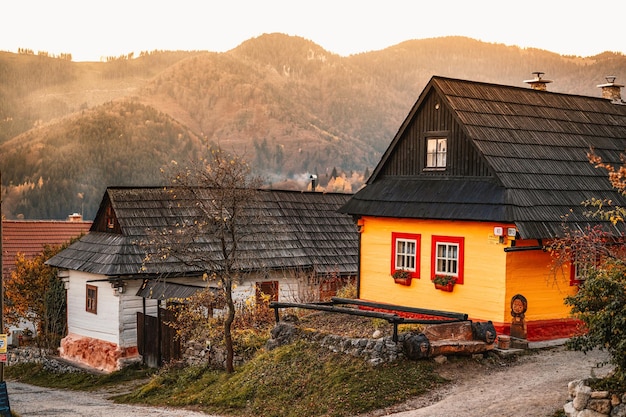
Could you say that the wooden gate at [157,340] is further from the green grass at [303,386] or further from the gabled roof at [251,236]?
the green grass at [303,386]

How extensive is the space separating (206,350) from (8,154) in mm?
57358

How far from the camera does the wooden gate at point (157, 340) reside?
74.5ft

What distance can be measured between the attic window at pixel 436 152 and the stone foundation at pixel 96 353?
424 inches

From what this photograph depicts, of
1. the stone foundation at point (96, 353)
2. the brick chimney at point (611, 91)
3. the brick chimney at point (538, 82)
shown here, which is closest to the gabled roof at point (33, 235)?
the stone foundation at point (96, 353)

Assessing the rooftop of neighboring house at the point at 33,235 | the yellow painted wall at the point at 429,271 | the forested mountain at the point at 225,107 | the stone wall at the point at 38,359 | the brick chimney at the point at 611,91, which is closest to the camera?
the yellow painted wall at the point at 429,271

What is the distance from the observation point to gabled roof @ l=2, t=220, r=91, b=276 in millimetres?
37719

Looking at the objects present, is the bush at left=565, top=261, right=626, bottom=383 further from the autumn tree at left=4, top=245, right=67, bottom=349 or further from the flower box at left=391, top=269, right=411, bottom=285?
the autumn tree at left=4, top=245, right=67, bottom=349

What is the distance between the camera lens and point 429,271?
798 inches

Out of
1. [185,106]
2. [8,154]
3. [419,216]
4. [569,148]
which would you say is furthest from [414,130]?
[185,106]

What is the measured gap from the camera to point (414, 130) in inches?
851

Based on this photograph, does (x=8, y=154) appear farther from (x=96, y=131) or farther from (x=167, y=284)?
(x=167, y=284)

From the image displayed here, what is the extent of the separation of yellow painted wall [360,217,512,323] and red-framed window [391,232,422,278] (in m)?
0.13

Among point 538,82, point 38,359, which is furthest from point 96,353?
point 538,82

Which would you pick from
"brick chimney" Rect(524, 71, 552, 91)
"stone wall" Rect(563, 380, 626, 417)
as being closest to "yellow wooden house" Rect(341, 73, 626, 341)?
"brick chimney" Rect(524, 71, 552, 91)
